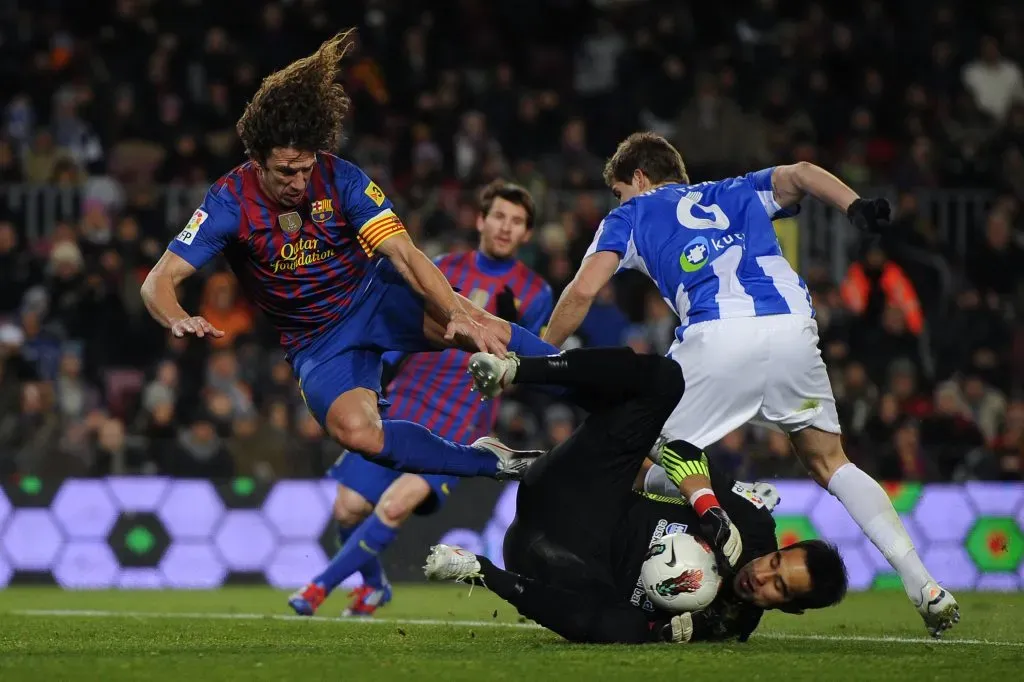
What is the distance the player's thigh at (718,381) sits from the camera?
7.02m

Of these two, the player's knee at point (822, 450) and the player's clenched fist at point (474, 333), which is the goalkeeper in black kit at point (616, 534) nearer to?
the player's clenched fist at point (474, 333)

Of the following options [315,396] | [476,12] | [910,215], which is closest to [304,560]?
[315,396]

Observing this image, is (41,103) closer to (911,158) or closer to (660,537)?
(911,158)

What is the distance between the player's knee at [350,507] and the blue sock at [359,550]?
0.40 meters

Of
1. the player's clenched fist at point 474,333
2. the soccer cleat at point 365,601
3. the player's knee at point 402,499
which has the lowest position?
the soccer cleat at point 365,601

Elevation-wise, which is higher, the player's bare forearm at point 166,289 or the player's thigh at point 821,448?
the player's bare forearm at point 166,289

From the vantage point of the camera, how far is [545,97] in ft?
54.5

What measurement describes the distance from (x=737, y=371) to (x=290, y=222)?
2155 millimetres

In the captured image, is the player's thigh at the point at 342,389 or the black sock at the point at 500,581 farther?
the player's thigh at the point at 342,389

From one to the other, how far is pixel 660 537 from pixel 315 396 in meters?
1.84

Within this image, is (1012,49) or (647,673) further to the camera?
(1012,49)

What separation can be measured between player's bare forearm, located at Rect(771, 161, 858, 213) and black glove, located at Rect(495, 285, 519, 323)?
2.15 m

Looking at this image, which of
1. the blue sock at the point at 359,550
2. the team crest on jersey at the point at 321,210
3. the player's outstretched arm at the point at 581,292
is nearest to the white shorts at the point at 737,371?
the player's outstretched arm at the point at 581,292

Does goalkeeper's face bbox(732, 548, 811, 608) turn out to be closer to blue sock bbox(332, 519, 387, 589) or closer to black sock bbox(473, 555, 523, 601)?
black sock bbox(473, 555, 523, 601)
